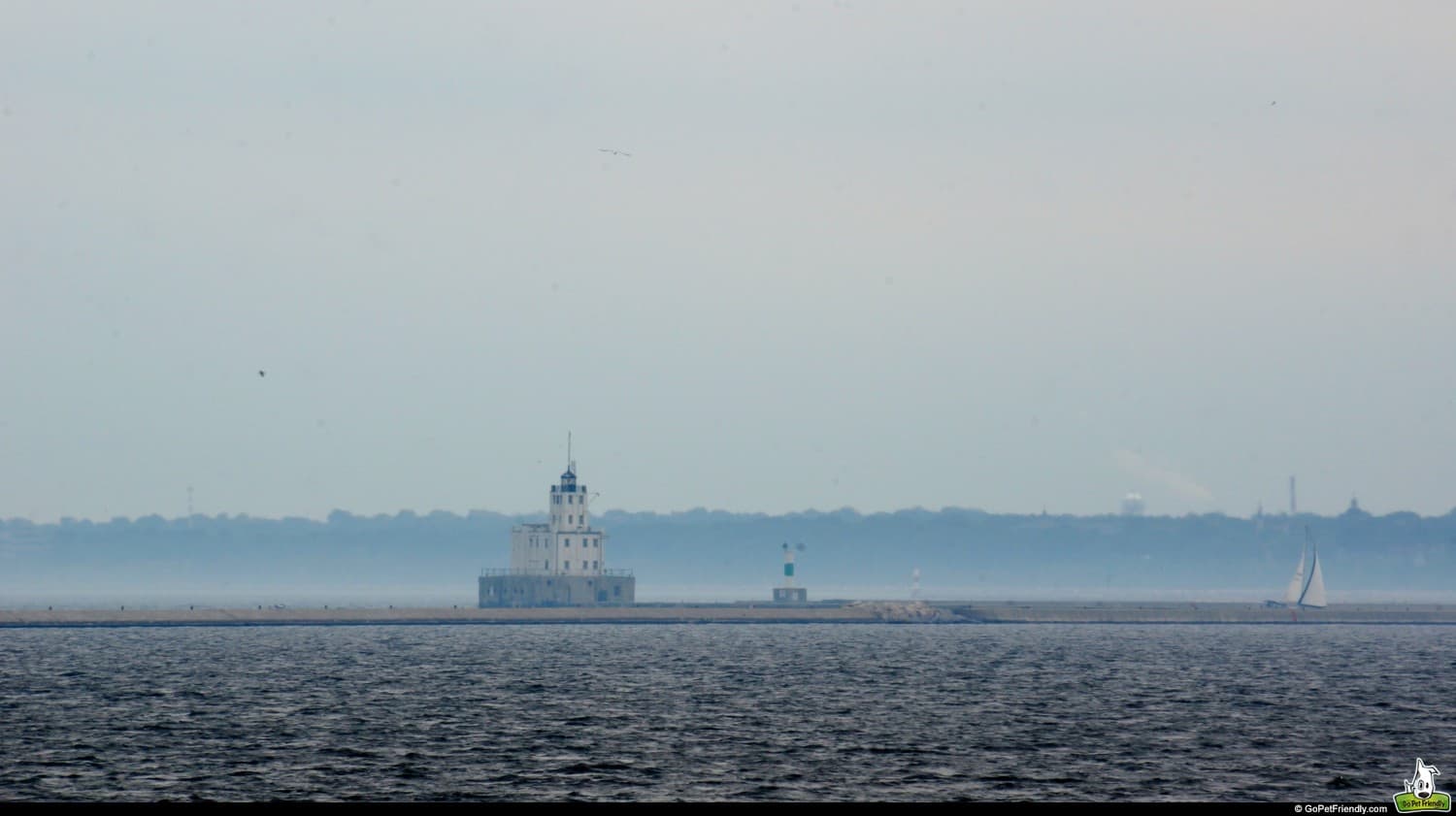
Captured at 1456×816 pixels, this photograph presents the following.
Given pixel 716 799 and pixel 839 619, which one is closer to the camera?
pixel 716 799

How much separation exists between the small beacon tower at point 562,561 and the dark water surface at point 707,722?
33.5m

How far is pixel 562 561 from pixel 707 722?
102 metres

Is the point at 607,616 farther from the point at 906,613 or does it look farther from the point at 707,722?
the point at 707,722

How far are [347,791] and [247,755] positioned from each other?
10.7 metres

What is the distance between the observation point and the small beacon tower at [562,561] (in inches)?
6757

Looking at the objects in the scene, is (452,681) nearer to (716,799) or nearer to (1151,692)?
(1151,692)

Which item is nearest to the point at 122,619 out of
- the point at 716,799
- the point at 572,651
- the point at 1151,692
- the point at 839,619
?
the point at 572,651

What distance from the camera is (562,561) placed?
173 m

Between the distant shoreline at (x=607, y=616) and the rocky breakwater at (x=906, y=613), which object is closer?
the distant shoreline at (x=607, y=616)

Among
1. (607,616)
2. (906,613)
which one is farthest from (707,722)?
(906,613)

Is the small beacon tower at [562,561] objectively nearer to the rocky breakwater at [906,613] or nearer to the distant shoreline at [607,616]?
the distant shoreline at [607,616]

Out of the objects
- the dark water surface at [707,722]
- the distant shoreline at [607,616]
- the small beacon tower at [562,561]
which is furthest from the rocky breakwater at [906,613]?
the dark water surface at [707,722]

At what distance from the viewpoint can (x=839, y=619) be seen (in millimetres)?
183250

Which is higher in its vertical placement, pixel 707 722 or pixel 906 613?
pixel 906 613
